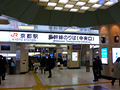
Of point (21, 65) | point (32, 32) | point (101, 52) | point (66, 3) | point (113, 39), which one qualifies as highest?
point (66, 3)

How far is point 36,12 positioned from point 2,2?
2.18 metres

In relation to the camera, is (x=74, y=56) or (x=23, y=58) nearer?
(x=23, y=58)

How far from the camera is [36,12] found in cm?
734

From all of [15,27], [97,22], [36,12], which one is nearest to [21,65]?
[15,27]

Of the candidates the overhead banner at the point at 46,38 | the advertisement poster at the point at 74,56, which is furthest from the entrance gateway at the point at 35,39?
the advertisement poster at the point at 74,56

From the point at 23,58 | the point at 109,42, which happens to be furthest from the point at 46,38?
the point at 109,42

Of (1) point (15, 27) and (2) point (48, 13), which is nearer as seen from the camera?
(2) point (48, 13)

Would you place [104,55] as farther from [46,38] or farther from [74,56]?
[74,56]

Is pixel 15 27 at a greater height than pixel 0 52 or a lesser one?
greater

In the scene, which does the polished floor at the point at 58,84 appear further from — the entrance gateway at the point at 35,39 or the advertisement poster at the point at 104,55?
the entrance gateway at the point at 35,39

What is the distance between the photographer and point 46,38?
450 inches

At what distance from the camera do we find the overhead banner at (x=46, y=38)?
34.7 feet

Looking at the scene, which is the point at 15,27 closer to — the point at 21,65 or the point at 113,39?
the point at 21,65

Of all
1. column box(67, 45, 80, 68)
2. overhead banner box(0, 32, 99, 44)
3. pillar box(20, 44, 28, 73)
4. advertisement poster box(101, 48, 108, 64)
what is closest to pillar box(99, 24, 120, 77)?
advertisement poster box(101, 48, 108, 64)
